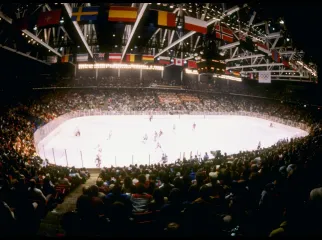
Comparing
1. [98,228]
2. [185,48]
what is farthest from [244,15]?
[98,228]

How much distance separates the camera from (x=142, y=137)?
24484 millimetres

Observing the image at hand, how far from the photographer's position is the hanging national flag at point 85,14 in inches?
416

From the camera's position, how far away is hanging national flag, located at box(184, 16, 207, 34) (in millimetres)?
12086

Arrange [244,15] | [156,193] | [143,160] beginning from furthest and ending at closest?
[143,160] → [244,15] → [156,193]

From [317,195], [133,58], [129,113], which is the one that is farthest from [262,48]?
[129,113]

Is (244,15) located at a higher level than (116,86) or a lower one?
higher

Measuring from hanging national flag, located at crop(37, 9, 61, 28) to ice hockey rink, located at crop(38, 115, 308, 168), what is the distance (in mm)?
7185

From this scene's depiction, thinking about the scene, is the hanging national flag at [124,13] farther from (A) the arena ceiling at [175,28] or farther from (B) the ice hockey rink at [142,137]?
(B) the ice hockey rink at [142,137]

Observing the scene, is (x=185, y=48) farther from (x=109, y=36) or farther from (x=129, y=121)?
(x=129, y=121)

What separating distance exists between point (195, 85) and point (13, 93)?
3023 cm

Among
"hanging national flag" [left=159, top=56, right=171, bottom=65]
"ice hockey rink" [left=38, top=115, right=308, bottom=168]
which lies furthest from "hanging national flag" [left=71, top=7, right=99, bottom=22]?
"hanging national flag" [left=159, top=56, right=171, bottom=65]

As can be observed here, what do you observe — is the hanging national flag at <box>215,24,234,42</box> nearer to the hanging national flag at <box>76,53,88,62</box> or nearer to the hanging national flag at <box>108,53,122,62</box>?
the hanging national flag at <box>108,53,122,62</box>

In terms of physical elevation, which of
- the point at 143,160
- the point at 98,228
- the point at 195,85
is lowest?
the point at 143,160

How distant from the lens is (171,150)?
2080 centimetres
